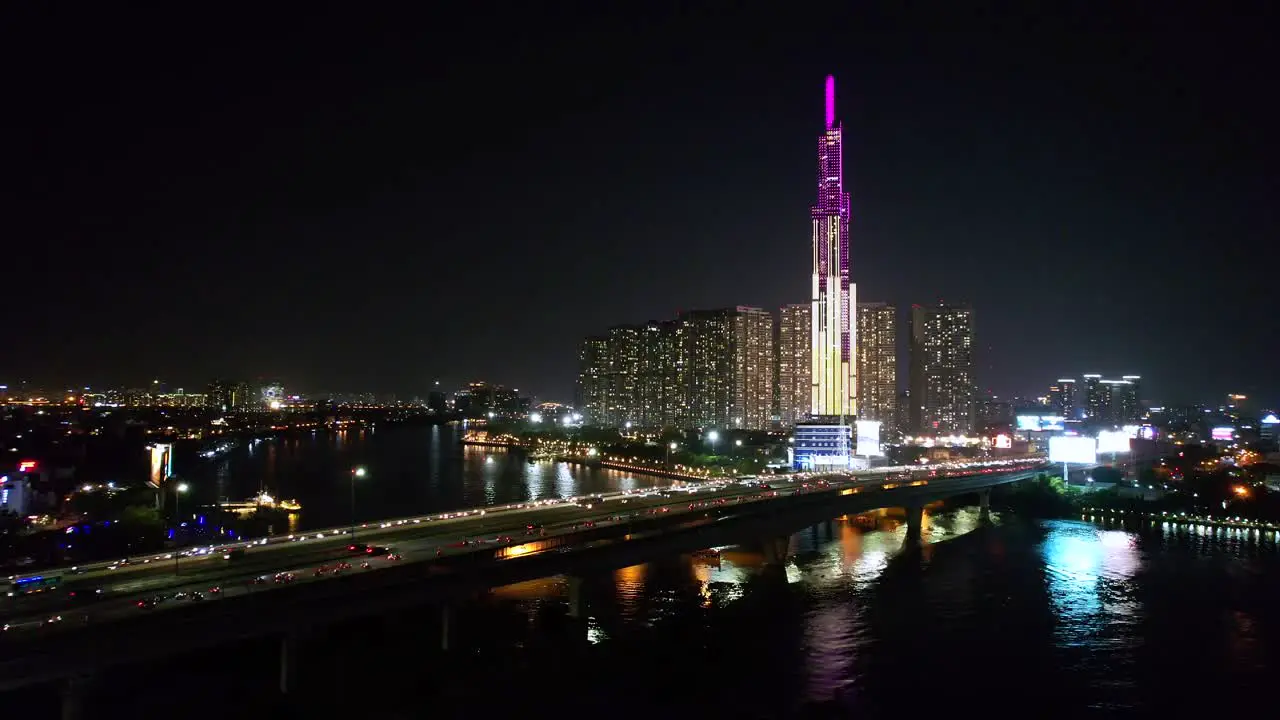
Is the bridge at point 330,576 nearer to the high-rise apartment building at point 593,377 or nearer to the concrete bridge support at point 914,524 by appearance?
the concrete bridge support at point 914,524

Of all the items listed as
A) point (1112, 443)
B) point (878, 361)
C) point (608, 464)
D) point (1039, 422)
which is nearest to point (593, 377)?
point (878, 361)

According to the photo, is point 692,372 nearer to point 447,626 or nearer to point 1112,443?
point 1112,443

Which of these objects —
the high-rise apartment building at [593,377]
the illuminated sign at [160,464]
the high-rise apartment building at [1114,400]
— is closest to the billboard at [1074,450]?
the illuminated sign at [160,464]

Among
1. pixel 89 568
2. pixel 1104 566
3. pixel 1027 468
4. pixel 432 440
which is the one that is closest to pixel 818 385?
pixel 1027 468

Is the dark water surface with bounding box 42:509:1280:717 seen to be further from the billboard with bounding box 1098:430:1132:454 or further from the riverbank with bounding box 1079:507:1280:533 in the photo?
the billboard with bounding box 1098:430:1132:454

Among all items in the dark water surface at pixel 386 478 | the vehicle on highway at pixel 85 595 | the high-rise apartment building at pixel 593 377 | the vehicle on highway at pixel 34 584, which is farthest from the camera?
the high-rise apartment building at pixel 593 377

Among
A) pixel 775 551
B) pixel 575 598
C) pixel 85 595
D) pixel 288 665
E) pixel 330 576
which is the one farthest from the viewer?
pixel 775 551

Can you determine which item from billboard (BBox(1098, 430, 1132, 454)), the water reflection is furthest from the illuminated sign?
billboard (BBox(1098, 430, 1132, 454))
